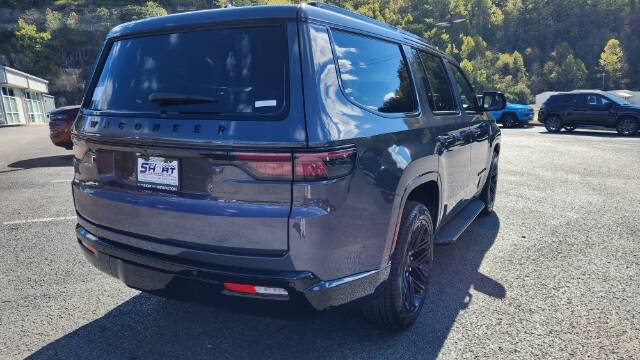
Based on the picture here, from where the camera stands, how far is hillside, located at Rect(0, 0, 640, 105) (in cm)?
11012

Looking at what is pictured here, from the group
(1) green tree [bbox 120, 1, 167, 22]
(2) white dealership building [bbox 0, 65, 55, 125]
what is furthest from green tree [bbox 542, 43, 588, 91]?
(2) white dealership building [bbox 0, 65, 55, 125]

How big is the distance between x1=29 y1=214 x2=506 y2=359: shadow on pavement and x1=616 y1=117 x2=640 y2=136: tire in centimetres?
1775

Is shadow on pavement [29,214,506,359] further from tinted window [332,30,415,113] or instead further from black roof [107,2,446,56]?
black roof [107,2,446,56]

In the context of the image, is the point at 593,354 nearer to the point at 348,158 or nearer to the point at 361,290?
the point at 361,290

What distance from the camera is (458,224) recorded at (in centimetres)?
387

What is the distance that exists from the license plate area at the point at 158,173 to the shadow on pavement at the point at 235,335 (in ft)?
2.17

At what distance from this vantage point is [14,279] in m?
3.54

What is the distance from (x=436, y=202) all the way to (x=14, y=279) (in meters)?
3.43

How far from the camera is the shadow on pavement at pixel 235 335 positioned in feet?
8.23

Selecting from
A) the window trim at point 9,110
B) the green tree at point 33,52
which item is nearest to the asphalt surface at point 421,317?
the window trim at point 9,110

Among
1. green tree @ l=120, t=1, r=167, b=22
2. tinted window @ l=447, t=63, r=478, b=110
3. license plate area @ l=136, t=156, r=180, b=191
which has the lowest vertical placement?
license plate area @ l=136, t=156, r=180, b=191

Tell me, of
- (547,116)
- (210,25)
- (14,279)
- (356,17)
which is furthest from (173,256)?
(547,116)

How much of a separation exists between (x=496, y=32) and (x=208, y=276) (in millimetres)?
180231

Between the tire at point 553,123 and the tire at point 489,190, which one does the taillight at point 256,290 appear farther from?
the tire at point 553,123
